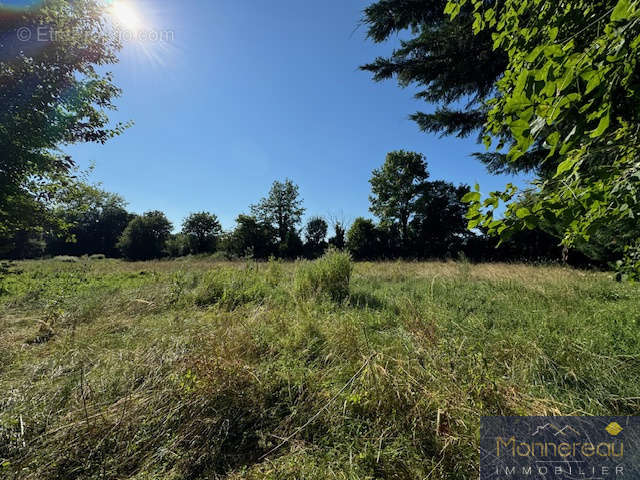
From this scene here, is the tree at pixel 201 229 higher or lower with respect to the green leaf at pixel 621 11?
higher

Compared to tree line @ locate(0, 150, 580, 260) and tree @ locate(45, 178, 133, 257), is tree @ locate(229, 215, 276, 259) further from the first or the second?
tree @ locate(45, 178, 133, 257)

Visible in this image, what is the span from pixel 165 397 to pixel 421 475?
5.88 feet

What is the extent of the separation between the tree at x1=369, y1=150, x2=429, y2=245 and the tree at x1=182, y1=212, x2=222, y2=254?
24277 millimetres

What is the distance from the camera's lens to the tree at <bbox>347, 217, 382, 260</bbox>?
19.4m

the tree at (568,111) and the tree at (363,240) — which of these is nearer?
the tree at (568,111)

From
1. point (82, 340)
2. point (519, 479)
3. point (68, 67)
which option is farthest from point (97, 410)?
point (68, 67)

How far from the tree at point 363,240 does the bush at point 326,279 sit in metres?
14.4

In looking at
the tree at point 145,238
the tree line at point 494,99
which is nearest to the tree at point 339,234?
the tree line at point 494,99

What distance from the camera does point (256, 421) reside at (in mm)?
1562

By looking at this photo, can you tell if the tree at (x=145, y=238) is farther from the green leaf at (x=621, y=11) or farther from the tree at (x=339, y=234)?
the green leaf at (x=621, y=11)

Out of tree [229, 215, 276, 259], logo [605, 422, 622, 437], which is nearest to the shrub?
logo [605, 422, 622, 437]

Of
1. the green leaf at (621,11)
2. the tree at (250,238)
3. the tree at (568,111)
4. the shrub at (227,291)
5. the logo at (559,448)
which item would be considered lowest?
the logo at (559,448)

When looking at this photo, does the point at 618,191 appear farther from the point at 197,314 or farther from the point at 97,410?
the point at 197,314

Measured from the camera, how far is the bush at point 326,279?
4.42m
